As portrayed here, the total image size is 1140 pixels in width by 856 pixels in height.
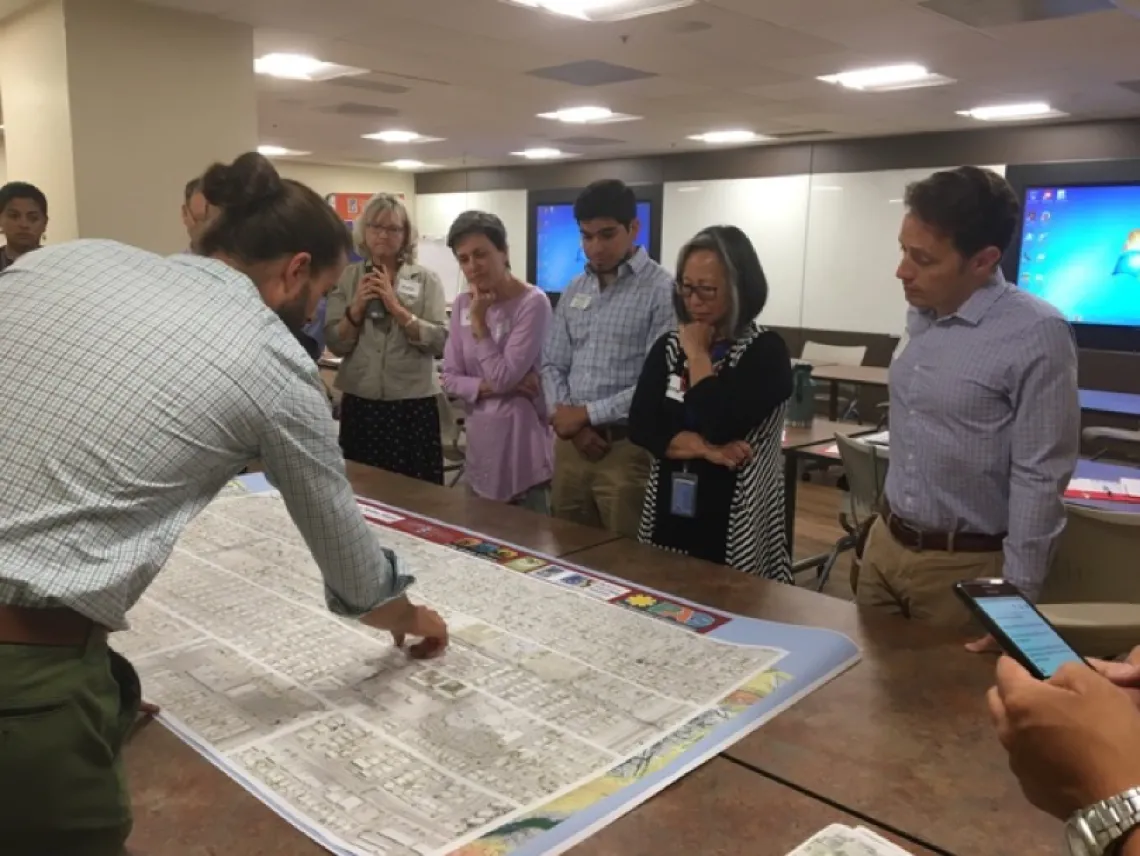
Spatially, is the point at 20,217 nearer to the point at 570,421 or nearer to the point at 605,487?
the point at 570,421

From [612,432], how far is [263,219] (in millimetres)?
1537

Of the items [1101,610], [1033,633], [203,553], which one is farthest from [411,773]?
[1101,610]

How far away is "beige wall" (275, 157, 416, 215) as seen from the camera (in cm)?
1118

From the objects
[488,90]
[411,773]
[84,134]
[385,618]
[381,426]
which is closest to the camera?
[411,773]

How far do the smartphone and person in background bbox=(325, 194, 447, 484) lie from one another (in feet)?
7.74

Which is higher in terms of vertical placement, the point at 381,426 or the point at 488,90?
the point at 488,90

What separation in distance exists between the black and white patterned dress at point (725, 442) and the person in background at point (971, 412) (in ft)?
0.90

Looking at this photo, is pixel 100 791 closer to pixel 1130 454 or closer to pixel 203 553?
pixel 203 553

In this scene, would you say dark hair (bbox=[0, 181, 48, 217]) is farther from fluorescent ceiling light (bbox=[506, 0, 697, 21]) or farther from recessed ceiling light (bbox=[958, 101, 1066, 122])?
recessed ceiling light (bbox=[958, 101, 1066, 122])

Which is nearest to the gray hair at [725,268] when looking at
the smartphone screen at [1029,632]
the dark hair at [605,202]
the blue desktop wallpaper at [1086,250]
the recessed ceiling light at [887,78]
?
the dark hair at [605,202]

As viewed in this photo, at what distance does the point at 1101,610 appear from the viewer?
1667 mm

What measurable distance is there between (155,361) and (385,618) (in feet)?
1.72

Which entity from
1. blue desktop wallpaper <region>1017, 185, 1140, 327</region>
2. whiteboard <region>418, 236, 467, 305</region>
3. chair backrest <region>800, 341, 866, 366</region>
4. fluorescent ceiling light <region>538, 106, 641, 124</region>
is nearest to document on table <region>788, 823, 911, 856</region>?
blue desktop wallpaper <region>1017, 185, 1140, 327</region>

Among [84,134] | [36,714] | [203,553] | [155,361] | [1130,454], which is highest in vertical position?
[84,134]
